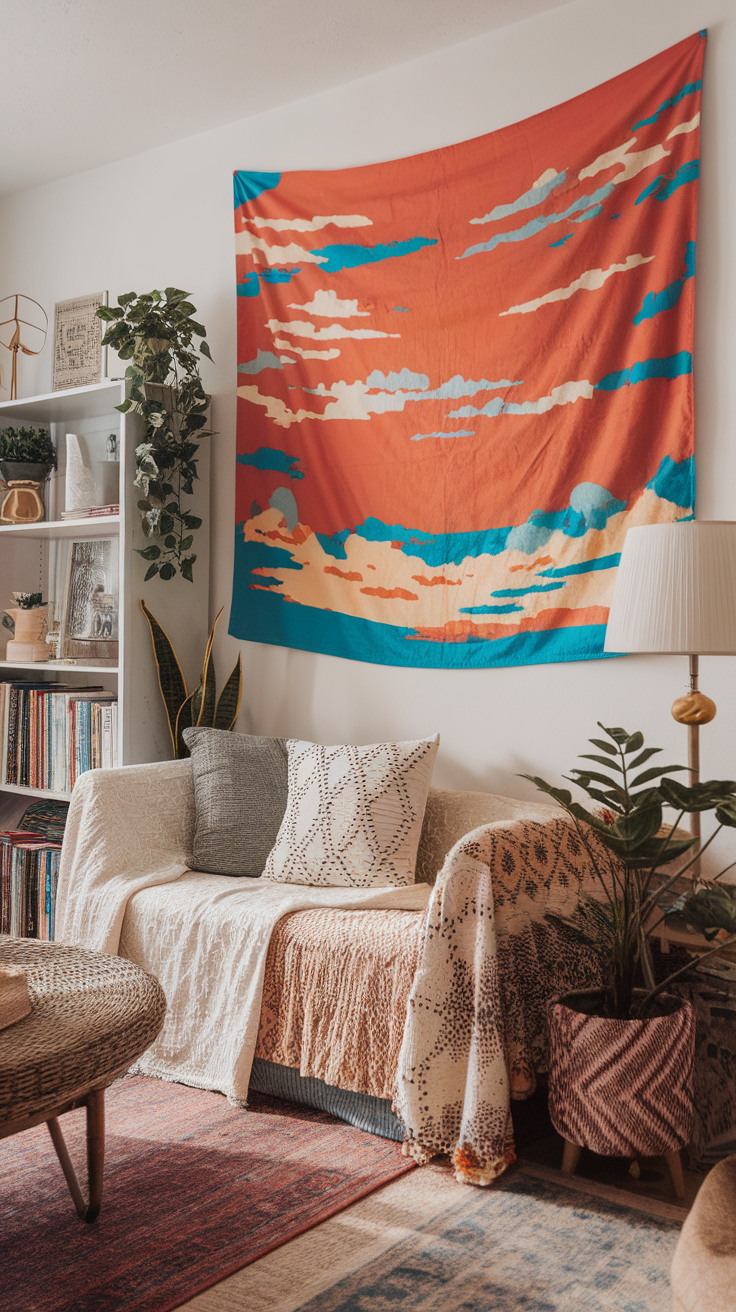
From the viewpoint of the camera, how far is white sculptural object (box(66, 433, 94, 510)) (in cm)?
351

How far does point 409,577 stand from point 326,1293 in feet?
6.18

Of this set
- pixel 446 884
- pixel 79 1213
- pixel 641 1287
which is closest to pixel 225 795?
pixel 446 884

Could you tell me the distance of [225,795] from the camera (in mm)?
2959

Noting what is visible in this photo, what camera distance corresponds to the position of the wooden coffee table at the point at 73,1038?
1.55 meters

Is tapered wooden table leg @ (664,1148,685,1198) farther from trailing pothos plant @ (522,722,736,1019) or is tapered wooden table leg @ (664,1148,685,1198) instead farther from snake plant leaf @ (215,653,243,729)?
snake plant leaf @ (215,653,243,729)

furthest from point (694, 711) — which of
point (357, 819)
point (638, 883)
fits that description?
point (357, 819)

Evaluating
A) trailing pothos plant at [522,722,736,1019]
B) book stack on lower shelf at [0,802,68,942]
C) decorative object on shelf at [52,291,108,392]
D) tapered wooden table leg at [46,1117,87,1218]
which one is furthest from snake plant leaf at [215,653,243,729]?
tapered wooden table leg at [46,1117,87,1218]

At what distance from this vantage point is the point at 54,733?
3.54m

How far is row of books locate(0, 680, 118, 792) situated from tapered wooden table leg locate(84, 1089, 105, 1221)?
5.20 feet

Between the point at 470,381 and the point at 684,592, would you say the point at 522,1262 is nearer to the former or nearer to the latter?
the point at 684,592

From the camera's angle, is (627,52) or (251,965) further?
(627,52)

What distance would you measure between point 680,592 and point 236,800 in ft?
4.53

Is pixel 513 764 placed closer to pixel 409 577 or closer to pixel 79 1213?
pixel 409 577

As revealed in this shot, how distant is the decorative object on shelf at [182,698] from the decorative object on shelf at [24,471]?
0.71 metres
